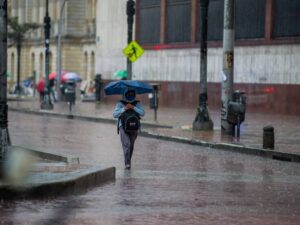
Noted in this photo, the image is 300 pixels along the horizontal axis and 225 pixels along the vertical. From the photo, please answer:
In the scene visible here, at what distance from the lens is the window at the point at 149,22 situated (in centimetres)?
5356

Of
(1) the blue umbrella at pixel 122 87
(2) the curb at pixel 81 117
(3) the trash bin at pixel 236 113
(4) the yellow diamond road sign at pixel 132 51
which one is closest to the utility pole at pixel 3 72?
(1) the blue umbrella at pixel 122 87

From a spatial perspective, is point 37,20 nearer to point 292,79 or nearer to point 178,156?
point 292,79

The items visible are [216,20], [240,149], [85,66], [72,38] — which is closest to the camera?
[240,149]

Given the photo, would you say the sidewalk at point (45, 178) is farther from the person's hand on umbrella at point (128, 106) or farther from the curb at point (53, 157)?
the person's hand on umbrella at point (128, 106)

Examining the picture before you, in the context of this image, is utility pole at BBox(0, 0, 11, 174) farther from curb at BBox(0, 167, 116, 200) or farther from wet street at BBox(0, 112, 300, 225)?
wet street at BBox(0, 112, 300, 225)

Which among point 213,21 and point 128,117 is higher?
point 213,21

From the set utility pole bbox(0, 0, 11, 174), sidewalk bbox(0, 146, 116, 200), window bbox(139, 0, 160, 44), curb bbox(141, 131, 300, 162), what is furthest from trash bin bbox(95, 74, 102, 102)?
utility pole bbox(0, 0, 11, 174)

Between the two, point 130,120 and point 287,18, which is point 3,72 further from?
point 287,18

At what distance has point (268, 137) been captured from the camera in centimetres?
2217

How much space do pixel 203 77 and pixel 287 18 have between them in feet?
44.2

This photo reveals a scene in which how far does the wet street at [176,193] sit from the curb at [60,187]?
14cm

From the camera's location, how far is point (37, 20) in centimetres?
8781

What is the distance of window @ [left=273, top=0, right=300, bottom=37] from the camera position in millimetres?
40812

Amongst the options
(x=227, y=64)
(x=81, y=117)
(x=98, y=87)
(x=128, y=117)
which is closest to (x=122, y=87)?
(x=128, y=117)
